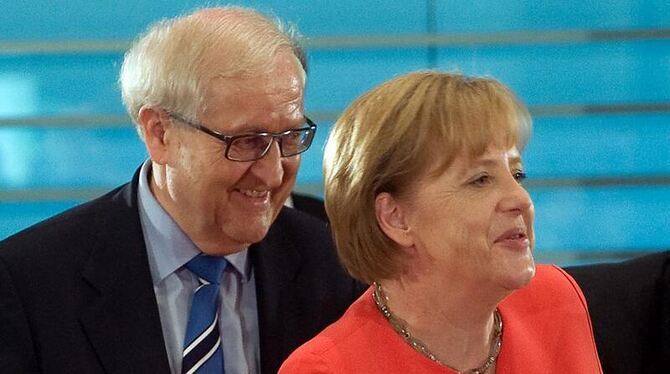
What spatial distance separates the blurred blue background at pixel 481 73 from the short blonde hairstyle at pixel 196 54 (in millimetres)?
2324

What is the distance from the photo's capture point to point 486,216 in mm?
2002

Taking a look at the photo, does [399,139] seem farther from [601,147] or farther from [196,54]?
[601,147]

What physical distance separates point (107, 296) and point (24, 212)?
8.41ft

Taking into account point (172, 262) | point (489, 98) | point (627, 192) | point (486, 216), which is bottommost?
point (627, 192)

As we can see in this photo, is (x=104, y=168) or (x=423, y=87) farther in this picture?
(x=104, y=168)

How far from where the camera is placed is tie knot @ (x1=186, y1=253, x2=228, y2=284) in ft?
7.86

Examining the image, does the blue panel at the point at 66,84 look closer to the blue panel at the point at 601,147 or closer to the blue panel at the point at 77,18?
the blue panel at the point at 77,18

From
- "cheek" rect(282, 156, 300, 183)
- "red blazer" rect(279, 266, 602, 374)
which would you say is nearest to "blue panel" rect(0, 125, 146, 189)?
"cheek" rect(282, 156, 300, 183)

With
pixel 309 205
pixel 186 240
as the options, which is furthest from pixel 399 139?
pixel 309 205

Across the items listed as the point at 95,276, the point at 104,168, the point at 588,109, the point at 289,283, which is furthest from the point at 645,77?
the point at 95,276

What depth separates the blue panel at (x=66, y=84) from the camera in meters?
4.78

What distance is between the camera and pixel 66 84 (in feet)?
15.7

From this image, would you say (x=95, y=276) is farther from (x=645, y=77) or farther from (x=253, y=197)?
(x=645, y=77)

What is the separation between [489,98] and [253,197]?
19.4 inches
